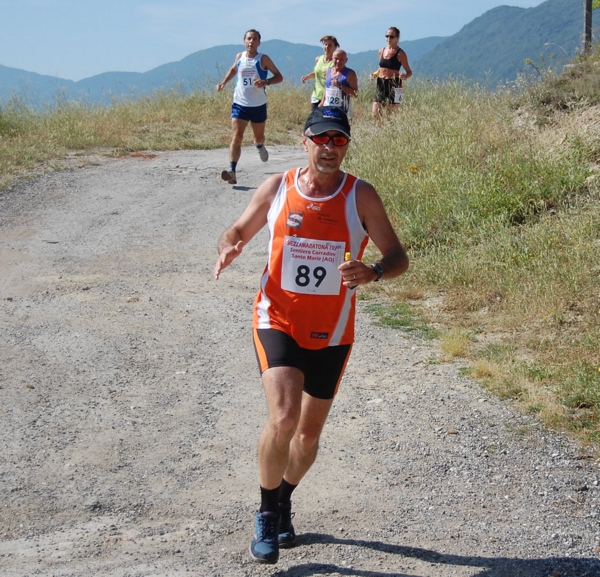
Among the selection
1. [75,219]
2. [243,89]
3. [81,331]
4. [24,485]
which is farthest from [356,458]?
[243,89]

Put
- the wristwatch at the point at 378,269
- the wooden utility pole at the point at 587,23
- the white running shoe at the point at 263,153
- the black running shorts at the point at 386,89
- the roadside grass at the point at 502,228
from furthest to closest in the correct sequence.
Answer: the wooden utility pole at the point at 587,23 → the black running shorts at the point at 386,89 → the white running shoe at the point at 263,153 → the roadside grass at the point at 502,228 → the wristwatch at the point at 378,269

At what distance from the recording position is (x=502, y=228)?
8.02 metres

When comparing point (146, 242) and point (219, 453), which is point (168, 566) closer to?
point (219, 453)

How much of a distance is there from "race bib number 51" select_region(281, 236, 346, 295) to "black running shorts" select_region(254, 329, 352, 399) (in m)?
0.25

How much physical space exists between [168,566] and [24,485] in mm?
1279

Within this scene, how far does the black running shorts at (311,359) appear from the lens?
3.68 metres

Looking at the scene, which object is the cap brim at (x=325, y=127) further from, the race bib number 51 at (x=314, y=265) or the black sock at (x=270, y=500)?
the black sock at (x=270, y=500)

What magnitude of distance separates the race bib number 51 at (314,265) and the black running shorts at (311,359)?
246 millimetres

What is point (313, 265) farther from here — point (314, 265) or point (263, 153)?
point (263, 153)

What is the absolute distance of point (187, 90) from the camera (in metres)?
19.7

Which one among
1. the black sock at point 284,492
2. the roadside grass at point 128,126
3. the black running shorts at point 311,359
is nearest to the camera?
the black running shorts at point 311,359

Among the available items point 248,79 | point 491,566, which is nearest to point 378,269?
point 491,566

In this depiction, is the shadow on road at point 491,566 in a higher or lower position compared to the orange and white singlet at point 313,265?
lower

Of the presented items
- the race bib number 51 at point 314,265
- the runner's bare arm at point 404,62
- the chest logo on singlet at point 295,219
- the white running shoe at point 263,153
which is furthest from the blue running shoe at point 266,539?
the runner's bare arm at point 404,62
